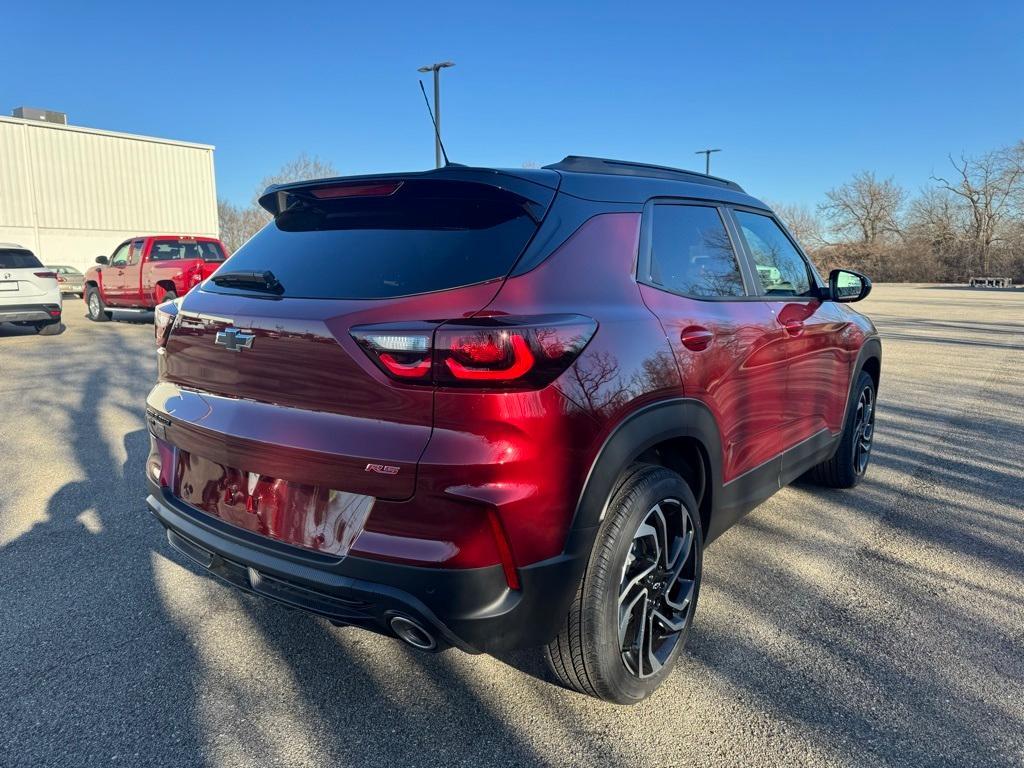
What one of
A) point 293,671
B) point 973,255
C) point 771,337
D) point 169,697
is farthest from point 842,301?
point 973,255

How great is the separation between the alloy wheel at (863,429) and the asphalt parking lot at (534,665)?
12.1 inches

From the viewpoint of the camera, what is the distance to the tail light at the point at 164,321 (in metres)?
2.64

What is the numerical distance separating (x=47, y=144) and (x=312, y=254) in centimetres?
3802

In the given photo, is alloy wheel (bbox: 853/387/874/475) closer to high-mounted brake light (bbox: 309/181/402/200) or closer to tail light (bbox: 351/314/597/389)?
tail light (bbox: 351/314/597/389)

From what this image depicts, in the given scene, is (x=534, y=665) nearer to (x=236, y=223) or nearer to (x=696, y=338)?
(x=696, y=338)

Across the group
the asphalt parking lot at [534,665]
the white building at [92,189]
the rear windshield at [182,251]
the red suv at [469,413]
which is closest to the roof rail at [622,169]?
the red suv at [469,413]

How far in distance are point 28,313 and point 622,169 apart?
41.4ft

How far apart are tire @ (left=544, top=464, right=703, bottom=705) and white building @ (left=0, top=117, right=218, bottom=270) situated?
120 ft

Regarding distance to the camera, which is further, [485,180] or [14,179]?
[14,179]

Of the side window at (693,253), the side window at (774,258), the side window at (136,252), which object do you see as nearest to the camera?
the side window at (693,253)

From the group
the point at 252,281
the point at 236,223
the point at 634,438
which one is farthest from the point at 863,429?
the point at 236,223

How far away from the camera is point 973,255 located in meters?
57.2

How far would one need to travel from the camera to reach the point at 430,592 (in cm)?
190

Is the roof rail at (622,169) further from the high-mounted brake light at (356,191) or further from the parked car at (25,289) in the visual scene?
the parked car at (25,289)
